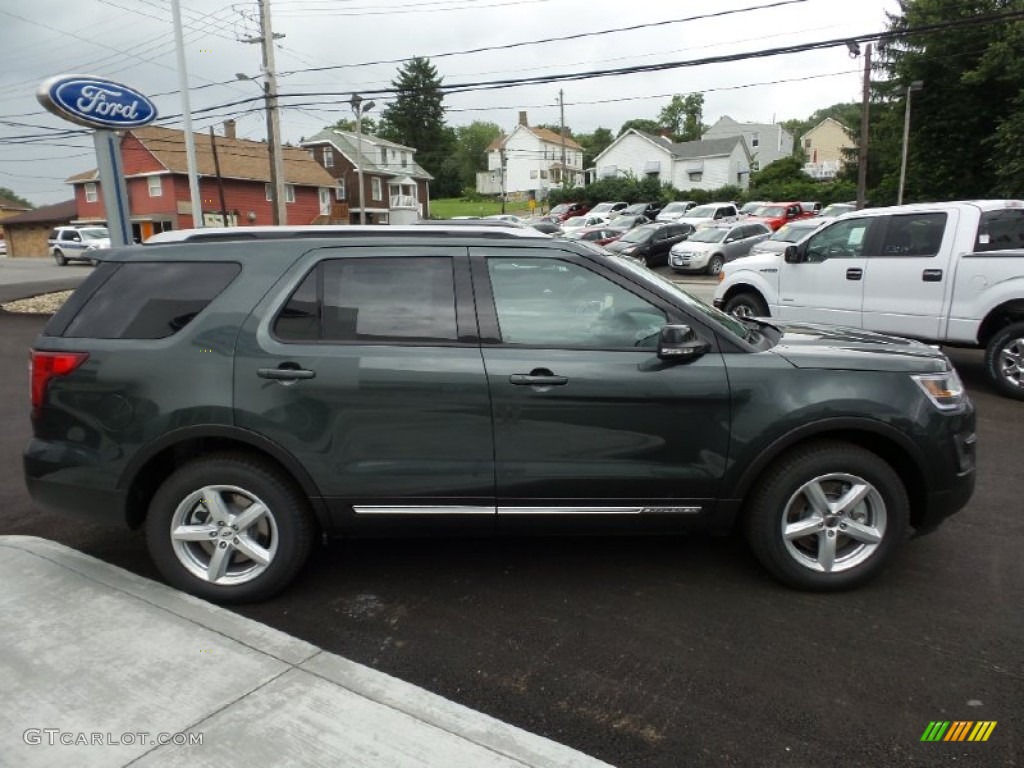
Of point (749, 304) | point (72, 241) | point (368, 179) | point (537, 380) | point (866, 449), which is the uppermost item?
point (368, 179)

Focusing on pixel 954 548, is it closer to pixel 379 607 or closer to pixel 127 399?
pixel 379 607

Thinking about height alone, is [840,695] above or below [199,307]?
below

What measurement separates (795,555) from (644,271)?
158cm

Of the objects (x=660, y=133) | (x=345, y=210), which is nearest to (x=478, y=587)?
(x=345, y=210)

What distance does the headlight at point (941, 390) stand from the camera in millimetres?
3410

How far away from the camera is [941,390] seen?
11.3 feet

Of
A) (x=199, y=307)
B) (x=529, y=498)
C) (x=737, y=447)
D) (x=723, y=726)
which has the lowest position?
(x=723, y=726)

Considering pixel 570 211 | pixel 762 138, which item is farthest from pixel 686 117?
pixel 570 211

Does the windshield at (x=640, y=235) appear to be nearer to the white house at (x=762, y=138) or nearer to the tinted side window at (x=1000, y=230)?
the tinted side window at (x=1000, y=230)

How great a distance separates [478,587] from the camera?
3639mm

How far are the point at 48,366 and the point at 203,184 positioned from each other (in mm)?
46059

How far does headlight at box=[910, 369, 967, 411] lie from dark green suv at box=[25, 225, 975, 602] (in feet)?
0.04

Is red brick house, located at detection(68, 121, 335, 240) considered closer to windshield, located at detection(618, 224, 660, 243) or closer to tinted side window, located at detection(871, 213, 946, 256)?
windshield, located at detection(618, 224, 660, 243)

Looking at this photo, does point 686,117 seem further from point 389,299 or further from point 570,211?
point 389,299
